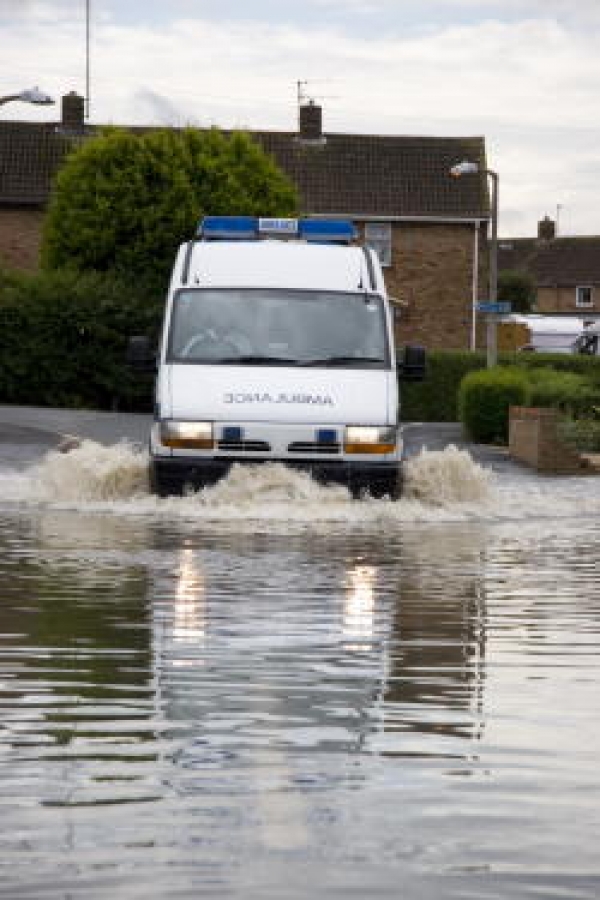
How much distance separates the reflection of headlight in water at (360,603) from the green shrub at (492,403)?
815 inches

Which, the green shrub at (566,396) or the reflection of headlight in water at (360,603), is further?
the green shrub at (566,396)

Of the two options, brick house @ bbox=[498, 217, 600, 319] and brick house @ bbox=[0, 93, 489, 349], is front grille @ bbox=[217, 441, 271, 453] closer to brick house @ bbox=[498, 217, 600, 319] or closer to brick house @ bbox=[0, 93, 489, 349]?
brick house @ bbox=[0, 93, 489, 349]

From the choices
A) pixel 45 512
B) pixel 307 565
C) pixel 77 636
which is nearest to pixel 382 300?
pixel 45 512

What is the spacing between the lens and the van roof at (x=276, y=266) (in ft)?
71.5

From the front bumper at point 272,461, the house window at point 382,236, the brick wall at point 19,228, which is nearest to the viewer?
the front bumper at point 272,461

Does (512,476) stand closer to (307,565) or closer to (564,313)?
(307,565)

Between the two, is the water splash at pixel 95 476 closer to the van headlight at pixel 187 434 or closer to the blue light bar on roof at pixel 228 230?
the van headlight at pixel 187 434

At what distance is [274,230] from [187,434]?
401 centimetres

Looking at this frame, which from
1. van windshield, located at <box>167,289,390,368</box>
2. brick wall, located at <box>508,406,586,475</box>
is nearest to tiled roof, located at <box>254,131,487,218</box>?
brick wall, located at <box>508,406,586,475</box>

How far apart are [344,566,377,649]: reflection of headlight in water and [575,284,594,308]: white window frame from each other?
363 feet

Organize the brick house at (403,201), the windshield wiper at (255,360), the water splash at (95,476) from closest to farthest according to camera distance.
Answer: the windshield wiper at (255,360)
the water splash at (95,476)
the brick house at (403,201)

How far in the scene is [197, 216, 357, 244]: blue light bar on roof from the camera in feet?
75.0

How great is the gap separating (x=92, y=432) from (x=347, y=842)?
2967cm

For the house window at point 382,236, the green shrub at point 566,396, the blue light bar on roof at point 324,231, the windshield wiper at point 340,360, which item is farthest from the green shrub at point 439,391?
the windshield wiper at point 340,360
